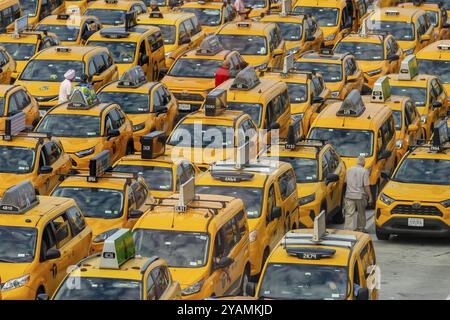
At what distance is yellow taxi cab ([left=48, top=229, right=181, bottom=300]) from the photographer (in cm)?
2228

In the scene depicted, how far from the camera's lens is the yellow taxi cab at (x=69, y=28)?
4397 centimetres

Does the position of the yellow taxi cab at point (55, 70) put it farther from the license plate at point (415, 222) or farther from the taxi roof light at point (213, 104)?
the license plate at point (415, 222)

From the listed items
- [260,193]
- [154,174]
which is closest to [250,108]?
[154,174]

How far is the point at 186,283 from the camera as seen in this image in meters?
24.2

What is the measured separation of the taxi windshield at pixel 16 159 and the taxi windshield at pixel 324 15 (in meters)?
18.6

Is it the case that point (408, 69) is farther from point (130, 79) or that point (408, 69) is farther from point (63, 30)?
point (63, 30)

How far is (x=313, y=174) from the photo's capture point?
31.2 m

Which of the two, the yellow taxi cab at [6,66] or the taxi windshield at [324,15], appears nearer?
the yellow taxi cab at [6,66]

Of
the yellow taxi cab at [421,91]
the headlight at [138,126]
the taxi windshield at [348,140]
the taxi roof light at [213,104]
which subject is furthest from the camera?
the yellow taxi cab at [421,91]

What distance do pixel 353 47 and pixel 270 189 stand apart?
1599 cm

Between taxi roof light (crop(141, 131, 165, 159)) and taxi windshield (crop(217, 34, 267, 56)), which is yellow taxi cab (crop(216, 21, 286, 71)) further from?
taxi roof light (crop(141, 131, 165, 159))

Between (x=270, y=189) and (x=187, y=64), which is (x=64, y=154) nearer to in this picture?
(x=270, y=189)

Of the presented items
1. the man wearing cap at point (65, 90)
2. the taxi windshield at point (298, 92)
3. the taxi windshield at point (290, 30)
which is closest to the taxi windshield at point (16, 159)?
the man wearing cap at point (65, 90)

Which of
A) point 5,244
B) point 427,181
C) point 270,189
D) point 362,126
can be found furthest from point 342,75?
point 5,244
